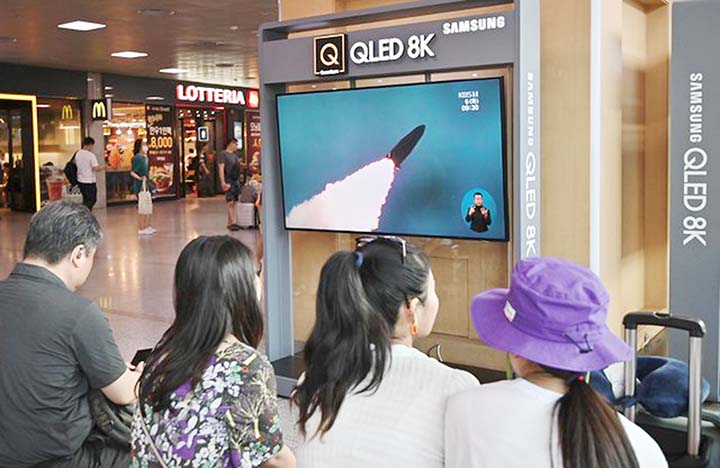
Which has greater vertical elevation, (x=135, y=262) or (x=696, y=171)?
(x=696, y=171)

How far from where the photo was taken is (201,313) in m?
1.94

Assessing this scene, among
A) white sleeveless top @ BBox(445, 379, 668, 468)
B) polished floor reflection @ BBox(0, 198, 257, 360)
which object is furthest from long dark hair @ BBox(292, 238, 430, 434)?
polished floor reflection @ BBox(0, 198, 257, 360)

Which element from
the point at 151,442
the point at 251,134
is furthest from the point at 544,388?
the point at 251,134

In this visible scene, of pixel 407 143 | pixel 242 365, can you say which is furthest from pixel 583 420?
pixel 407 143

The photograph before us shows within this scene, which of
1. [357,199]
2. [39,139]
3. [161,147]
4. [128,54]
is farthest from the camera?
[161,147]

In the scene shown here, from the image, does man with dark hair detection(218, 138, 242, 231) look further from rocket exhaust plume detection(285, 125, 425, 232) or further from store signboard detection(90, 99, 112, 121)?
rocket exhaust plume detection(285, 125, 425, 232)

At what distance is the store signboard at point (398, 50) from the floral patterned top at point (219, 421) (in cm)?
246

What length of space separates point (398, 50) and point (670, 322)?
2093mm

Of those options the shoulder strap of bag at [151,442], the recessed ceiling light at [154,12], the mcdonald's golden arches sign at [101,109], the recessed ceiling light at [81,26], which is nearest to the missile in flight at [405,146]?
the shoulder strap of bag at [151,442]

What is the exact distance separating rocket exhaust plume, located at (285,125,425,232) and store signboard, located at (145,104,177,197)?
16834 millimetres

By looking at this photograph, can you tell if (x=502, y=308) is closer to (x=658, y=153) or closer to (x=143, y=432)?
(x=143, y=432)

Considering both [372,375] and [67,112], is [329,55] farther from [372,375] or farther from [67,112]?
[67,112]

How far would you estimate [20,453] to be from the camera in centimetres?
241

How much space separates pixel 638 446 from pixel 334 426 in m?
0.58
